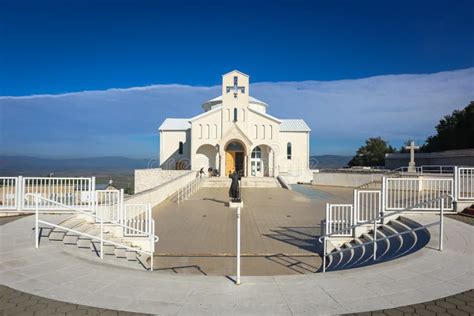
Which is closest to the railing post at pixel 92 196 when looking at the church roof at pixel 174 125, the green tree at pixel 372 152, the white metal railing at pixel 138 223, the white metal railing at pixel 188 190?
the white metal railing at pixel 138 223

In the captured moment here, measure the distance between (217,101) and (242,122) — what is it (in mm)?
7626

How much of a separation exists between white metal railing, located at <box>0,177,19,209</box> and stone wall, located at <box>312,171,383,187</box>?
85.9 ft

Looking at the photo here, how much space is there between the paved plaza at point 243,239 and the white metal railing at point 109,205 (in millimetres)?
1667

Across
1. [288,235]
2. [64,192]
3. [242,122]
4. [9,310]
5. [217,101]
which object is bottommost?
[288,235]

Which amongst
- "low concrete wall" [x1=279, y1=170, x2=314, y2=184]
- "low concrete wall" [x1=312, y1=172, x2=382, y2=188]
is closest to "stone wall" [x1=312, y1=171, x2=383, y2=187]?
"low concrete wall" [x1=312, y1=172, x2=382, y2=188]

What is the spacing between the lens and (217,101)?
42.3 m

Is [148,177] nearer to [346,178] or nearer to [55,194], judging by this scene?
[346,178]

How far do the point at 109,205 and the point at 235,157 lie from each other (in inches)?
1071

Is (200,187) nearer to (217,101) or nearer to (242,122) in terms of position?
(242,122)

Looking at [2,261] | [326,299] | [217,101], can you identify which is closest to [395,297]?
[326,299]

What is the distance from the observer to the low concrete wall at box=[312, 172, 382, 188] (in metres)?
28.1

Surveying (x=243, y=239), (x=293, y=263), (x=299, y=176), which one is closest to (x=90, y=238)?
(x=243, y=239)

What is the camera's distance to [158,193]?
1833 cm

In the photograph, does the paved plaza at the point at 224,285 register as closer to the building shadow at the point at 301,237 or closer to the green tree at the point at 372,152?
the building shadow at the point at 301,237
